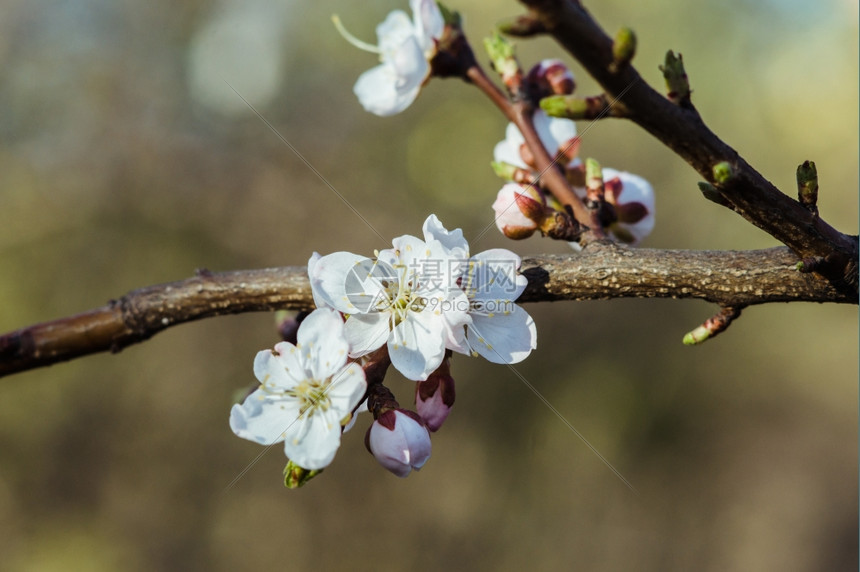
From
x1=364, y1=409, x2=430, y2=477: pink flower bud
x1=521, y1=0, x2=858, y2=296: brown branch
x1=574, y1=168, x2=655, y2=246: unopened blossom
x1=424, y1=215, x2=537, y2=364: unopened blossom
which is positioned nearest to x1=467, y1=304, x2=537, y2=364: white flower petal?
x1=424, y1=215, x2=537, y2=364: unopened blossom

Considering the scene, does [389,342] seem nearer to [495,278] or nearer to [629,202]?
[495,278]

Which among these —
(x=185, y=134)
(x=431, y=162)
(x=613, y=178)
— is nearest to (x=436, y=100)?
(x=431, y=162)

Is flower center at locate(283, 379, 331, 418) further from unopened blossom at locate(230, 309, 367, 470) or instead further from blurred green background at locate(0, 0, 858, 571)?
blurred green background at locate(0, 0, 858, 571)

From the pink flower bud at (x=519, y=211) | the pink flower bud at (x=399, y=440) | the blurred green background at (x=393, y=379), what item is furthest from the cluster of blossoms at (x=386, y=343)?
the blurred green background at (x=393, y=379)

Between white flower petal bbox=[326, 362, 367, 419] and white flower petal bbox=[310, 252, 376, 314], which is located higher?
white flower petal bbox=[310, 252, 376, 314]

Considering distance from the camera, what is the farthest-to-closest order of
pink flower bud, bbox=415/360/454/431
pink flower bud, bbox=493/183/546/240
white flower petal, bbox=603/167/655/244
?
1. white flower petal, bbox=603/167/655/244
2. pink flower bud, bbox=493/183/546/240
3. pink flower bud, bbox=415/360/454/431

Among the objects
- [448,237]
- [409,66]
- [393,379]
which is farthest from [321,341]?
[393,379]
